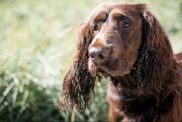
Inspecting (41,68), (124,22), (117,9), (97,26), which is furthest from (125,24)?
(41,68)

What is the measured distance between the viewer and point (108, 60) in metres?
4.65

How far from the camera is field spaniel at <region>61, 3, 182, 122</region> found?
475cm

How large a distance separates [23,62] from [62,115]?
28.4 inches

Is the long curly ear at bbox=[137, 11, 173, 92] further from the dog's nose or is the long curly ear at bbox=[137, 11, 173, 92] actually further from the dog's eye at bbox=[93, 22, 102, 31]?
the dog's nose

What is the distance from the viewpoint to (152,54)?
5.00 meters

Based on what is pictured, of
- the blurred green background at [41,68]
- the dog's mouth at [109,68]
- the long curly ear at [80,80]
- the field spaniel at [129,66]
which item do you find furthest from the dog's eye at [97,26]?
the blurred green background at [41,68]

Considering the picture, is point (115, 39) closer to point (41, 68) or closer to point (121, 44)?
point (121, 44)

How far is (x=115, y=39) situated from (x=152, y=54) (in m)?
Result: 0.42

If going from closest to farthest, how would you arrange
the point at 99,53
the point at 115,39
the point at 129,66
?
the point at 99,53 → the point at 115,39 → the point at 129,66

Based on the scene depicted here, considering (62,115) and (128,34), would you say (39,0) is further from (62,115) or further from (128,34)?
(128,34)

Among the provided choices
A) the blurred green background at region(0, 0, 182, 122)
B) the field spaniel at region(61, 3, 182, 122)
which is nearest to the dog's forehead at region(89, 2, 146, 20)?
the field spaniel at region(61, 3, 182, 122)

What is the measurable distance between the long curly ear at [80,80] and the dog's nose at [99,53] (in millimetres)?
579

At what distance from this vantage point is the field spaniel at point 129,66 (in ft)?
15.6

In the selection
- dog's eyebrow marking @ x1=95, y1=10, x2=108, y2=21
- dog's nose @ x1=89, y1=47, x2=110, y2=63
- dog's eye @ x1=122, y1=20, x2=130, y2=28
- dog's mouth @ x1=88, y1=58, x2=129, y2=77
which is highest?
dog's eyebrow marking @ x1=95, y1=10, x2=108, y2=21
